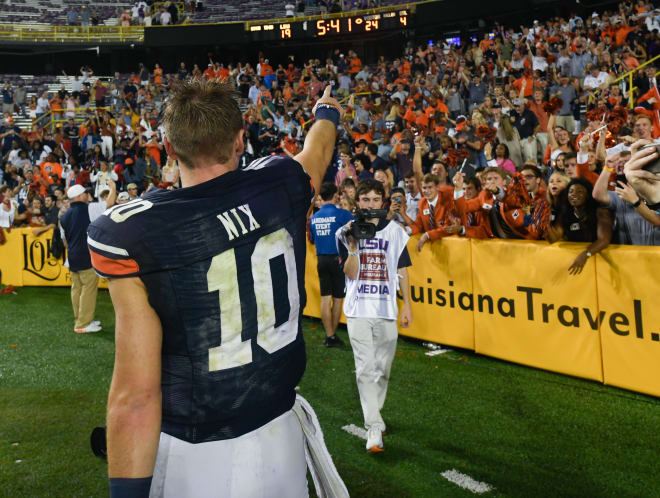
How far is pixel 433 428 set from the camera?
5164 mm

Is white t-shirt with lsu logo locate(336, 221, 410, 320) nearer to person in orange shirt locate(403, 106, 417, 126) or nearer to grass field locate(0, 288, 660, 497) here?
grass field locate(0, 288, 660, 497)

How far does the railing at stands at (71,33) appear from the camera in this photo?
101ft

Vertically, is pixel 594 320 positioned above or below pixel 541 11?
below

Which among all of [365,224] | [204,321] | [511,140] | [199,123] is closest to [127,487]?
[204,321]

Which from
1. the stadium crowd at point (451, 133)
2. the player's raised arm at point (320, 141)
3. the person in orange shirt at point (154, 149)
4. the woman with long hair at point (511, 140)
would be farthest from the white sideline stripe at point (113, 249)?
the person in orange shirt at point (154, 149)

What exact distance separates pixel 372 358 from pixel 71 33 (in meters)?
32.3

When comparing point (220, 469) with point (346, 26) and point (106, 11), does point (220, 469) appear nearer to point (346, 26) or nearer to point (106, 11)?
point (346, 26)

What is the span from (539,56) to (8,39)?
87.3ft

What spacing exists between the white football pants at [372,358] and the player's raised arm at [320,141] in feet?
8.63

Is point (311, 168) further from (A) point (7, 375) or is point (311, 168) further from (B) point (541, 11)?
(B) point (541, 11)

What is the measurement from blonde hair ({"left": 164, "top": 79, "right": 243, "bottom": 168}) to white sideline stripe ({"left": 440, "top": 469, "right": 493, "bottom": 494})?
317 cm

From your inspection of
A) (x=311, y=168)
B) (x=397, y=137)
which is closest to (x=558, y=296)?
(x=311, y=168)

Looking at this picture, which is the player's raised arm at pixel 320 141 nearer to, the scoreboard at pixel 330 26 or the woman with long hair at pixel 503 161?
the woman with long hair at pixel 503 161

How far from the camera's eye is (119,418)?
166cm
